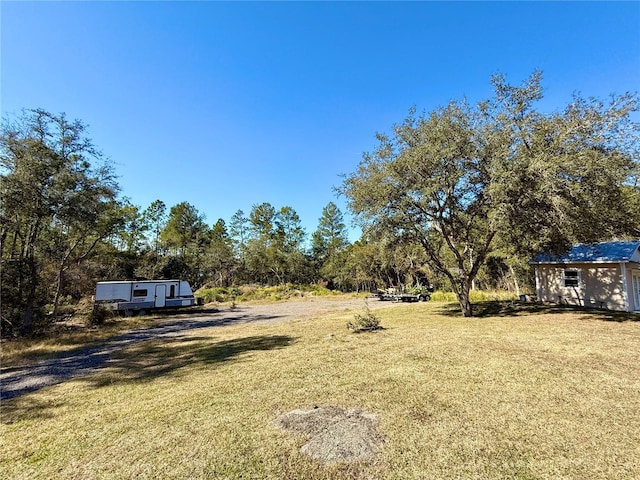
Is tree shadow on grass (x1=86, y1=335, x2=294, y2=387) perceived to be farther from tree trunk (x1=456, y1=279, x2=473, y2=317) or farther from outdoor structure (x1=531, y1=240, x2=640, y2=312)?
outdoor structure (x1=531, y1=240, x2=640, y2=312)

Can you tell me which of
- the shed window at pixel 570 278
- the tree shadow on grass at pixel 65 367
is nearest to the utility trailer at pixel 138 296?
the tree shadow on grass at pixel 65 367

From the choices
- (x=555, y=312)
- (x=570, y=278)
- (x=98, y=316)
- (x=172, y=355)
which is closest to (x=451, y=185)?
(x=555, y=312)

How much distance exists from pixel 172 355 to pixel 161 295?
1208 cm

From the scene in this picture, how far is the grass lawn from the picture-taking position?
279 centimetres

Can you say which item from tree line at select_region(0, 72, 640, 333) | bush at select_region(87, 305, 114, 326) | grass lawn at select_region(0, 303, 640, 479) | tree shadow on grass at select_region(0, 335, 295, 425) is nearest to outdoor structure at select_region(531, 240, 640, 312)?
tree line at select_region(0, 72, 640, 333)

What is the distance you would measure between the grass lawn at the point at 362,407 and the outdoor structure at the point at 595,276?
656 centimetres

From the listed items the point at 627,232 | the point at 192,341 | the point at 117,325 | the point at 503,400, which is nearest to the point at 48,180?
the point at 117,325

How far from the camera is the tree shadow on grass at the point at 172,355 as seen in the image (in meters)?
6.22

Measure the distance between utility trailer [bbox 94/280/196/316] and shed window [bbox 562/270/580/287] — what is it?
69.4 ft

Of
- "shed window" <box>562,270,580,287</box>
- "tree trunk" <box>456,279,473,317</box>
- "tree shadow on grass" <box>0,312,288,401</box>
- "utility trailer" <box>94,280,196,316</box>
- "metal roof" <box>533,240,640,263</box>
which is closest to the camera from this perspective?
"tree shadow on grass" <box>0,312,288,401</box>

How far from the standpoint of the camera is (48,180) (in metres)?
11.0

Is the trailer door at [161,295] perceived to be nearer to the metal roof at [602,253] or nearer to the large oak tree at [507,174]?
the large oak tree at [507,174]

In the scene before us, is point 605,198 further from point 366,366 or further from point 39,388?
point 39,388

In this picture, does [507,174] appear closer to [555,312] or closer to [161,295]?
[555,312]
